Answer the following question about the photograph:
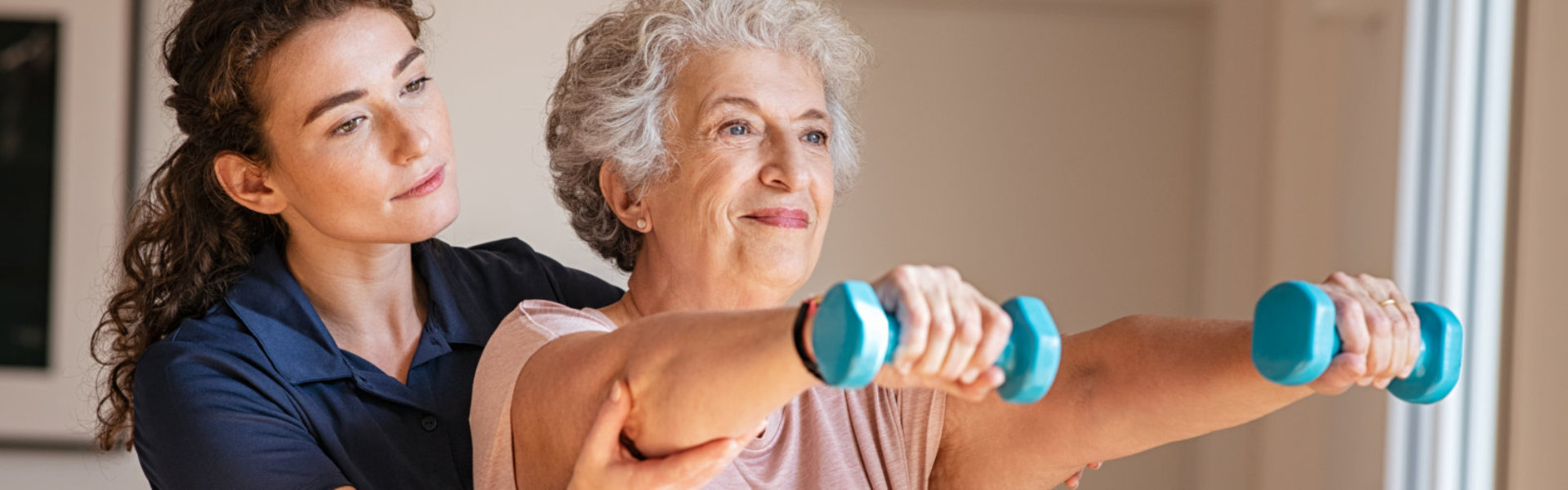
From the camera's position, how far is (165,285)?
1.99 meters

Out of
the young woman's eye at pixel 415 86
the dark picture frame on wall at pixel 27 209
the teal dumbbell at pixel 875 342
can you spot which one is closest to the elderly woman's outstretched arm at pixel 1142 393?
the teal dumbbell at pixel 875 342

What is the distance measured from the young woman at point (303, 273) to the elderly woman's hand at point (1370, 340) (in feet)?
3.78

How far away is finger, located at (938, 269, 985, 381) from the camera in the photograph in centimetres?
95

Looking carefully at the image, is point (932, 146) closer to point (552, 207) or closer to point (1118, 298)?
point (1118, 298)

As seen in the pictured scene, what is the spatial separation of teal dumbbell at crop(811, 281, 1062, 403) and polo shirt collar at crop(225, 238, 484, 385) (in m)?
1.08

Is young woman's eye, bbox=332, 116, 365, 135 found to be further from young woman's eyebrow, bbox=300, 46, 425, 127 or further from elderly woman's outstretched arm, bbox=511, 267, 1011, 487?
elderly woman's outstretched arm, bbox=511, 267, 1011, 487

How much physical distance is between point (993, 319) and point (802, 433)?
678mm

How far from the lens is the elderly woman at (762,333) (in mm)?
1071

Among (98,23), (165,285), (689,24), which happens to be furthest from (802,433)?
(98,23)

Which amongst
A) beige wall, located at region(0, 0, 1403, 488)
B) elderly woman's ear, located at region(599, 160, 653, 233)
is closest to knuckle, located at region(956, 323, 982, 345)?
elderly woman's ear, located at region(599, 160, 653, 233)

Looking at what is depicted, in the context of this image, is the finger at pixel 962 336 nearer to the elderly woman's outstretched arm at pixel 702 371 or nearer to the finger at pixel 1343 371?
the elderly woman's outstretched arm at pixel 702 371

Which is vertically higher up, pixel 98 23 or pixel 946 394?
pixel 98 23

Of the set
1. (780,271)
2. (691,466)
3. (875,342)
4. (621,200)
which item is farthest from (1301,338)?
(621,200)

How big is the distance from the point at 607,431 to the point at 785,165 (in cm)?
58
